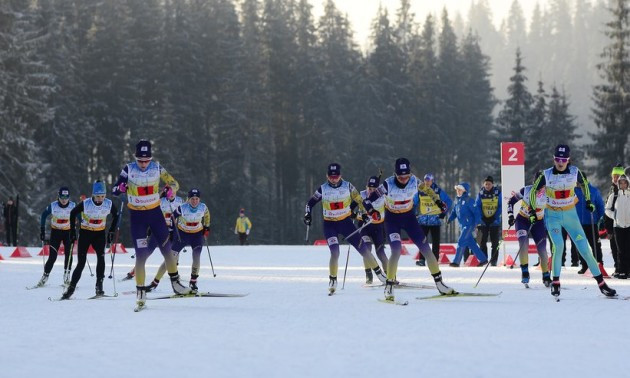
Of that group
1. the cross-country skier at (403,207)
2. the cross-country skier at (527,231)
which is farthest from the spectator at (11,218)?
the cross-country skier at (403,207)

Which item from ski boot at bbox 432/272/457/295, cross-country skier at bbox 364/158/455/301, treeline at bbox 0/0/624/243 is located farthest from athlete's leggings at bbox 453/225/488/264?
treeline at bbox 0/0/624/243

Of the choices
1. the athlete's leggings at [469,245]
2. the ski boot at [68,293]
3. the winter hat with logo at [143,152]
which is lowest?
the ski boot at [68,293]

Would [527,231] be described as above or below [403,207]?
below

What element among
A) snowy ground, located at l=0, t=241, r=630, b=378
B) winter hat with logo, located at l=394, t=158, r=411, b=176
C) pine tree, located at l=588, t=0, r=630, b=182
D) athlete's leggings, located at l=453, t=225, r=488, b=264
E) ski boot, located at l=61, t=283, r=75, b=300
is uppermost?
pine tree, located at l=588, t=0, r=630, b=182

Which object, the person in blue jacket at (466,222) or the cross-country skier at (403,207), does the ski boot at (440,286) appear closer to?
the cross-country skier at (403,207)

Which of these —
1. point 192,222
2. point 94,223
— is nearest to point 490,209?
point 192,222

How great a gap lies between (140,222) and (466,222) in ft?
36.3

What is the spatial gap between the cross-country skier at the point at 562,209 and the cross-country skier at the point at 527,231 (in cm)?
153

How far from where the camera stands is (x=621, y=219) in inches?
655

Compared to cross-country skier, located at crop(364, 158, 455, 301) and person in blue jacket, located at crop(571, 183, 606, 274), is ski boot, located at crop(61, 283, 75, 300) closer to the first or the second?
cross-country skier, located at crop(364, 158, 455, 301)

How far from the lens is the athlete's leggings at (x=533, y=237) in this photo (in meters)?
15.2

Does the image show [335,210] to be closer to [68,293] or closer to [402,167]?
[402,167]

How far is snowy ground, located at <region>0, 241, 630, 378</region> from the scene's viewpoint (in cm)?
793

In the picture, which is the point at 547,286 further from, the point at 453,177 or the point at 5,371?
the point at 453,177
